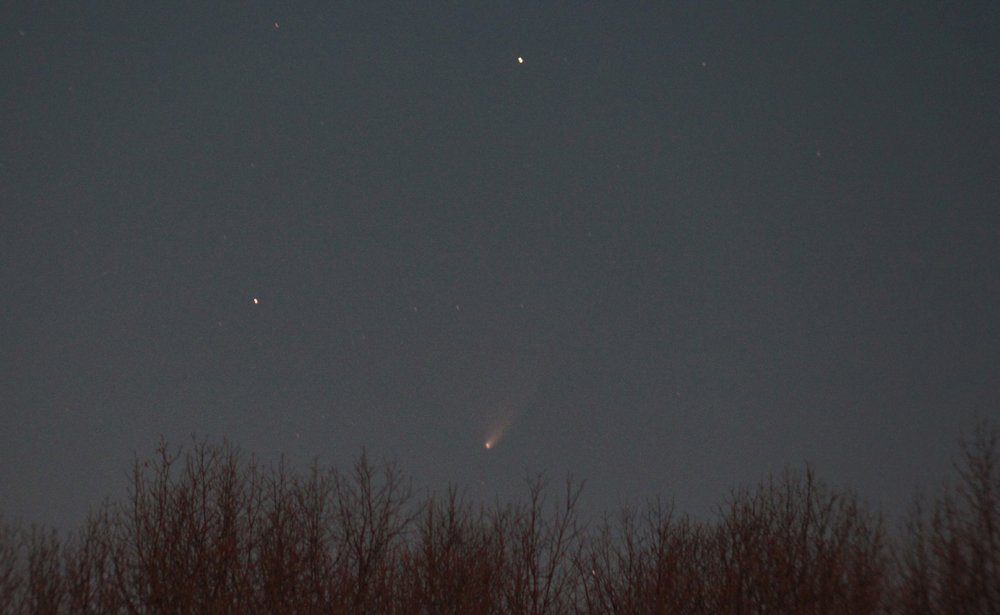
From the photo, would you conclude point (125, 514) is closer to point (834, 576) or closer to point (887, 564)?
point (834, 576)

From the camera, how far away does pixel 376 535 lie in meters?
21.8

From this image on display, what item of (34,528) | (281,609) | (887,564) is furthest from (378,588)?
(887,564)

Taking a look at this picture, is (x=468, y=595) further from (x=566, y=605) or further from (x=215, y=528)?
(x=215, y=528)

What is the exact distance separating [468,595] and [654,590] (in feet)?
14.5

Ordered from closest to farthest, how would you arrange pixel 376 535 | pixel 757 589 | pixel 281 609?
pixel 281 609
pixel 757 589
pixel 376 535

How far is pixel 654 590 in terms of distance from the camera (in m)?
20.2

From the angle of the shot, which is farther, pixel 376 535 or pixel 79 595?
pixel 376 535

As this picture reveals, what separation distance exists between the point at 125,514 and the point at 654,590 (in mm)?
11876

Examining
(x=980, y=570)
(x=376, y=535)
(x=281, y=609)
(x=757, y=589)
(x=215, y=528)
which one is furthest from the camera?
(x=376, y=535)

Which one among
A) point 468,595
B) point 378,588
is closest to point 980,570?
point 468,595

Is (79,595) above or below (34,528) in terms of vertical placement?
below

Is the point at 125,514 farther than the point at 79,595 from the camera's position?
Yes

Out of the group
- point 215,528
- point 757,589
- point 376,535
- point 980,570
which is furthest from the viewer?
point 376,535

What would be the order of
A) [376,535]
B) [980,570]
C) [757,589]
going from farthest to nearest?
[376,535] < [757,589] < [980,570]
